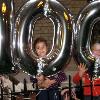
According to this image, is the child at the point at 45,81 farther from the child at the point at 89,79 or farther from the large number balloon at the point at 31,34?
the child at the point at 89,79

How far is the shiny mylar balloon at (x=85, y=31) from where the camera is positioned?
2.30m

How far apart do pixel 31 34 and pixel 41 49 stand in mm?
272

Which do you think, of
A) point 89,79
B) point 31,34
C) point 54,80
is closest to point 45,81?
point 54,80

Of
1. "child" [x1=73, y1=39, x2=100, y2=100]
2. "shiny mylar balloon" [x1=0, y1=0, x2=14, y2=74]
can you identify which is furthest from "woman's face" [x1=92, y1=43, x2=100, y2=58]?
"shiny mylar balloon" [x1=0, y1=0, x2=14, y2=74]

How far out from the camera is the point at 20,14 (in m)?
2.25

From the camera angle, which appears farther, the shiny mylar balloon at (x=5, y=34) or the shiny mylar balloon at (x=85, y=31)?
the shiny mylar balloon at (x=85, y=31)

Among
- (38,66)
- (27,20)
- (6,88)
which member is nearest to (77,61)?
(38,66)

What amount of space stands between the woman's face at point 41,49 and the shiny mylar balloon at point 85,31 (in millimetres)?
229

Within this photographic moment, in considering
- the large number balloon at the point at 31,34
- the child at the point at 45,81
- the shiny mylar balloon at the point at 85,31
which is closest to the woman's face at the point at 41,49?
the child at the point at 45,81

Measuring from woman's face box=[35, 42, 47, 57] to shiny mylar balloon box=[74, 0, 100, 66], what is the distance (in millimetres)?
229

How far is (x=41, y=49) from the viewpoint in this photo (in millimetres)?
2510

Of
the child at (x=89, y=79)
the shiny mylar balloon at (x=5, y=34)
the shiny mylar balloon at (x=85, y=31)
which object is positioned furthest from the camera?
the child at (x=89, y=79)

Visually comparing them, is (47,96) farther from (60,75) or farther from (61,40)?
(61,40)

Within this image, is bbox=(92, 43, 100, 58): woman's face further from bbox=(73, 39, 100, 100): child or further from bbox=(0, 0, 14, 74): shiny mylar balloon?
bbox=(0, 0, 14, 74): shiny mylar balloon
